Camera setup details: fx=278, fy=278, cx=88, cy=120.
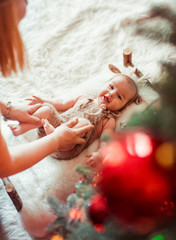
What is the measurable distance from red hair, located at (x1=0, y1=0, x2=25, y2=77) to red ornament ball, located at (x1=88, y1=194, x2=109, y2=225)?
452mm

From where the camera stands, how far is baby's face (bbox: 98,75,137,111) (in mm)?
1202

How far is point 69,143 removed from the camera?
3.28 feet

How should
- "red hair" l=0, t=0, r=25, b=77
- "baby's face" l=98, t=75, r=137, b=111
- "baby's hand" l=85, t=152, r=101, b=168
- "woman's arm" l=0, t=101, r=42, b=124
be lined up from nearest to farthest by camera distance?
1. "red hair" l=0, t=0, r=25, b=77
2. "baby's hand" l=85, t=152, r=101, b=168
3. "woman's arm" l=0, t=101, r=42, b=124
4. "baby's face" l=98, t=75, r=137, b=111

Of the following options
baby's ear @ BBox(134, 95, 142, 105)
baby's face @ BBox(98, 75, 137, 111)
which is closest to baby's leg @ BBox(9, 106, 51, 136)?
baby's face @ BBox(98, 75, 137, 111)

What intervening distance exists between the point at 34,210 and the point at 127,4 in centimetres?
137

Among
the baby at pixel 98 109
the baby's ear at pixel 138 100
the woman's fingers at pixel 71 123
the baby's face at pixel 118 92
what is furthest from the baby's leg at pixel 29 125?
the baby's ear at pixel 138 100

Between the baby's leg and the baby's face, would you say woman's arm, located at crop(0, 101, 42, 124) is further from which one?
the baby's face

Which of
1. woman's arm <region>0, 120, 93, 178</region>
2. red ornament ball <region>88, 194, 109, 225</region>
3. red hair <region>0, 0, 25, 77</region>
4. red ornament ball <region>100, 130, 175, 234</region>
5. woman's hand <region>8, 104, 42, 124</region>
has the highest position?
red hair <region>0, 0, 25, 77</region>

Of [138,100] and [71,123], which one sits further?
[138,100]

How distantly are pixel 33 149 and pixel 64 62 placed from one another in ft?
2.79

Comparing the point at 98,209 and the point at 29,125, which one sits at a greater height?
the point at 29,125

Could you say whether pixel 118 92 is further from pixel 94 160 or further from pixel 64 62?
pixel 64 62

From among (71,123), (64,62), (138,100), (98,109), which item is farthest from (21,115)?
(64,62)

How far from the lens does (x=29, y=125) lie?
1113mm
